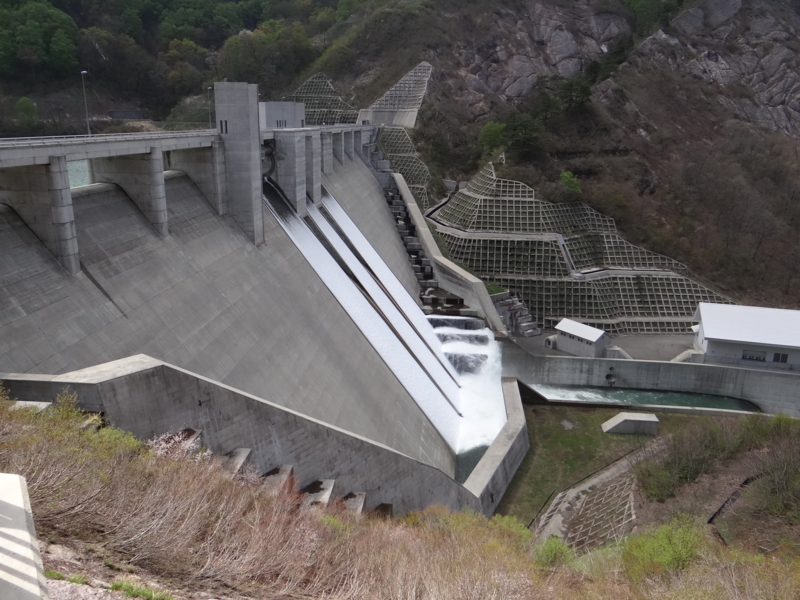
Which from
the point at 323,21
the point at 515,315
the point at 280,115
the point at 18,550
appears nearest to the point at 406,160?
the point at 280,115

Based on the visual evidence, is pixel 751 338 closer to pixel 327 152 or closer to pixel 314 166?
pixel 314 166

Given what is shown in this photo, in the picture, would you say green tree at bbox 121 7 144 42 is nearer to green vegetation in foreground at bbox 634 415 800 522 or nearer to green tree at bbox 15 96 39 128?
green tree at bbox 15 96 39 128

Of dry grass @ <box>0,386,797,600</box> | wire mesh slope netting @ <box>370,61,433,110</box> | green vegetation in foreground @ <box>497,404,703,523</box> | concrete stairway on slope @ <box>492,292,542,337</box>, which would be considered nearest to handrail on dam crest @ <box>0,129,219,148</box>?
dry grass @ <box>0,386,797,600</box>

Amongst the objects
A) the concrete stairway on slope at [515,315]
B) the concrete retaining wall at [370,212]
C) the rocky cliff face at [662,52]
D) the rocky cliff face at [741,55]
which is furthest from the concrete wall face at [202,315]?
the rocky cliff face at [741,55]

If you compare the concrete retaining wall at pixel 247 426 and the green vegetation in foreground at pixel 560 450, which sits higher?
the concrete retaining wall at pixel 247 426

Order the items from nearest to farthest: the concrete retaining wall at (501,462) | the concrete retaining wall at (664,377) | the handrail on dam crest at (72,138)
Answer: the handrail on dam crest at (72,138), the concrete retaining wall at (501,462), the concrete retaining wall at (664,377)

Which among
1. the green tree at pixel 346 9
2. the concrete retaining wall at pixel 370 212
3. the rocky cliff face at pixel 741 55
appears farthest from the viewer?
the green tree at pixel 346 9

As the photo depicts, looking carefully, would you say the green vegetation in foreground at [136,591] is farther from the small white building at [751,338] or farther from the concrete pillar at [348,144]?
the concrete pillar at [348,144]
